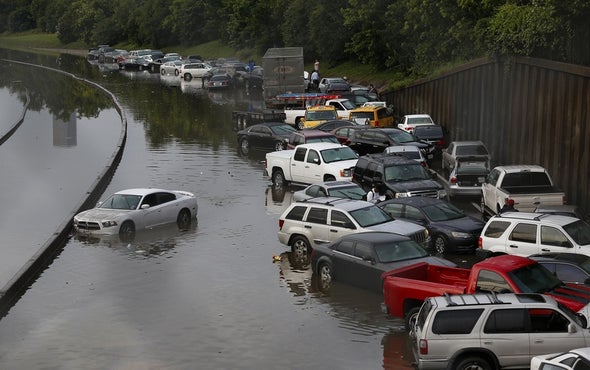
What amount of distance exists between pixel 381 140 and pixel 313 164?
665 centimetres

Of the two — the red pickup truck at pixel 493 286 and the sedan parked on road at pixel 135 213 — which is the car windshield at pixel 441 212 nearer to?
the red pickup truck at pixel 493 286

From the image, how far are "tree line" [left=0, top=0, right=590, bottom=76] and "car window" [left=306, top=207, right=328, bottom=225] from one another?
14973 mm

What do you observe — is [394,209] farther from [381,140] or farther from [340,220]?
[381,140]

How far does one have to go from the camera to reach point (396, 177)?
Answer: 32.3 metres

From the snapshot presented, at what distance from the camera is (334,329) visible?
1973cm

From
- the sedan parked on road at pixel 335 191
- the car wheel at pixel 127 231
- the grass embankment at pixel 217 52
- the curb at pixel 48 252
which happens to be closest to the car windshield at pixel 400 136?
the sedan parked on road at pixel 335 191

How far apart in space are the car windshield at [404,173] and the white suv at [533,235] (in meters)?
8.58

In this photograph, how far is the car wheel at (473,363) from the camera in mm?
15664

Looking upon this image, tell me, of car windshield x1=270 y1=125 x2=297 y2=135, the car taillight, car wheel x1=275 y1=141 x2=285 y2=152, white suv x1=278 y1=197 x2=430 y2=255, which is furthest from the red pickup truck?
car windshield x1=270 y1=125 x2=297 y2=135

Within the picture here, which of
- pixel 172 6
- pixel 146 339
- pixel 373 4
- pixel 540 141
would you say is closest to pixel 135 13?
pixel 172 6

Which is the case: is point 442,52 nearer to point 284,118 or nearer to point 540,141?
point 284,118

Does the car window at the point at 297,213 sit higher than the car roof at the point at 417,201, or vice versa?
the car roof at the point at 417,201

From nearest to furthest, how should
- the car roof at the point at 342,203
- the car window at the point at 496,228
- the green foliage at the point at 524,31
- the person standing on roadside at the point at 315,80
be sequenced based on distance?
the car window at the point at 496,228
the car roof at the point at 342,203
the green foliage at the point at 524,31
the person standing on roadside at the point at 315,80

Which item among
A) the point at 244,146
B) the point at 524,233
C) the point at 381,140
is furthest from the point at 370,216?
the point at 244,146
